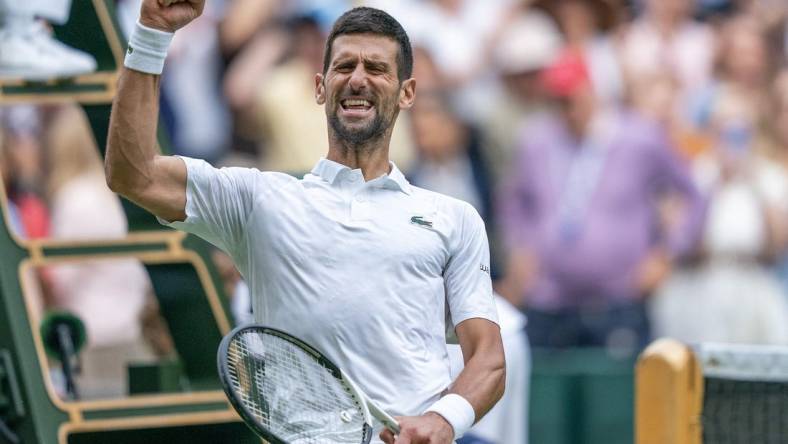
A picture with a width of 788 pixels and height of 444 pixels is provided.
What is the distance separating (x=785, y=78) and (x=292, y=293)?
6.92 meters

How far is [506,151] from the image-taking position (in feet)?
35.3

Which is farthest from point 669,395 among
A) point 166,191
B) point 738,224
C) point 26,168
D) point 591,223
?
point 26,168

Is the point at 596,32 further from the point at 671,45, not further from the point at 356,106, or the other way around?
the point at 356,106

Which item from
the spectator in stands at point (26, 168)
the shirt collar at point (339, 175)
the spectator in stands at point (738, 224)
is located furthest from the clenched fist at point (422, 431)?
the spectator in stands at point (26, 168)

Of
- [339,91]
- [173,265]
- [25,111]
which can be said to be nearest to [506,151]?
[25,111]

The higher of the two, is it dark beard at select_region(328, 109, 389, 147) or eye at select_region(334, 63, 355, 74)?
eye at select_region(334, 63, 355, 74)

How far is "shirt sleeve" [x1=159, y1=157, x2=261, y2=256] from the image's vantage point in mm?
4387

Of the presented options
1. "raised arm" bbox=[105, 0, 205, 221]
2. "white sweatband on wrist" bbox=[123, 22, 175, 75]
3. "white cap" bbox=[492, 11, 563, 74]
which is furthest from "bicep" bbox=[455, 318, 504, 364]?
"white cap" bbox=[492, 11, 563, 74]

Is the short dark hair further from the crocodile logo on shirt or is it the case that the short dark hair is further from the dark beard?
the crocodile logo on shirt

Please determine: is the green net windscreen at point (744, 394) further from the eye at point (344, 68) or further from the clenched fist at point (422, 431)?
the eye at point (344, 68)

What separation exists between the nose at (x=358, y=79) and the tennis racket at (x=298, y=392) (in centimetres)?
70

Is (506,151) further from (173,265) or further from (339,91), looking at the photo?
(339,91)

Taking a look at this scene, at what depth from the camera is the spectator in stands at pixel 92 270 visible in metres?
9.70

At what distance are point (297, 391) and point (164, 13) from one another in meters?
0.98
